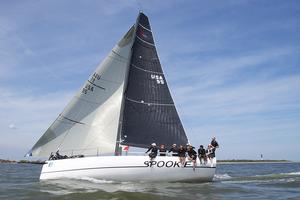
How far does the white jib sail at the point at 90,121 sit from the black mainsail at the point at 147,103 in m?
0.74

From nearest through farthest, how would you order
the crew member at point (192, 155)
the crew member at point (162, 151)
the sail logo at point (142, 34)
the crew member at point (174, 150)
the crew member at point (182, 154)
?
the crew member at point (182, 154) → the crew member at point (192, 155) → the crew member at point (162, 151) → the crew member at point (174, 150) → the sail logo at point (142, 34)

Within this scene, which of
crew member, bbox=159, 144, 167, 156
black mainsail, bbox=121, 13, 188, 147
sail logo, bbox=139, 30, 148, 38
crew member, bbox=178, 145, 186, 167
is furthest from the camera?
sail logo, bbox=139, 30, 148, 38

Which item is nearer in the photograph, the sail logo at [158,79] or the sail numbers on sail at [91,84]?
the sail numbers on sail at [91,84]

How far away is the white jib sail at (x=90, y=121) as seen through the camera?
22938 mm

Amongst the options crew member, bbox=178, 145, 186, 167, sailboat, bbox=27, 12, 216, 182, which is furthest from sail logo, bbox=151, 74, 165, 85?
crew member, bbox=178, 145, 186, 167

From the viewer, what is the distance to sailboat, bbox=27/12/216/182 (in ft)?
70.3

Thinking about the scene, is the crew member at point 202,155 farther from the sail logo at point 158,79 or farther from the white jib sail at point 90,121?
the sail logo at point 158,79

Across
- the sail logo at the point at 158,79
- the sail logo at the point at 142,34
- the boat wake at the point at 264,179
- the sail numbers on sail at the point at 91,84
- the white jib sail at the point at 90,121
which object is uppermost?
the sail logo at the point at 142,34

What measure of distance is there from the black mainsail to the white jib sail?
741 mm

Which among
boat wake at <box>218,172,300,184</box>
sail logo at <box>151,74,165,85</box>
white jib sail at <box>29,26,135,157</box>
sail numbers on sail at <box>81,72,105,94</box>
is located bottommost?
boat wake at <box>218,172,300,184</box>

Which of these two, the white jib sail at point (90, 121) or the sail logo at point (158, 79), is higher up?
the sail logo at point (158, 79)

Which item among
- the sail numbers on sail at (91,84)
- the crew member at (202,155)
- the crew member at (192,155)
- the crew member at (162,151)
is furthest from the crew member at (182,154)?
the sail numbers on sail at (91,84)

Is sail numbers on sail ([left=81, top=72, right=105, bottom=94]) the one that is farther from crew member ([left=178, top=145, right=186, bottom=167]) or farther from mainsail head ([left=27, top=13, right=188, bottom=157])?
crew member ([left=178, top=145, right=186, bottom=167])

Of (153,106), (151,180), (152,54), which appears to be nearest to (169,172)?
(151,180)
